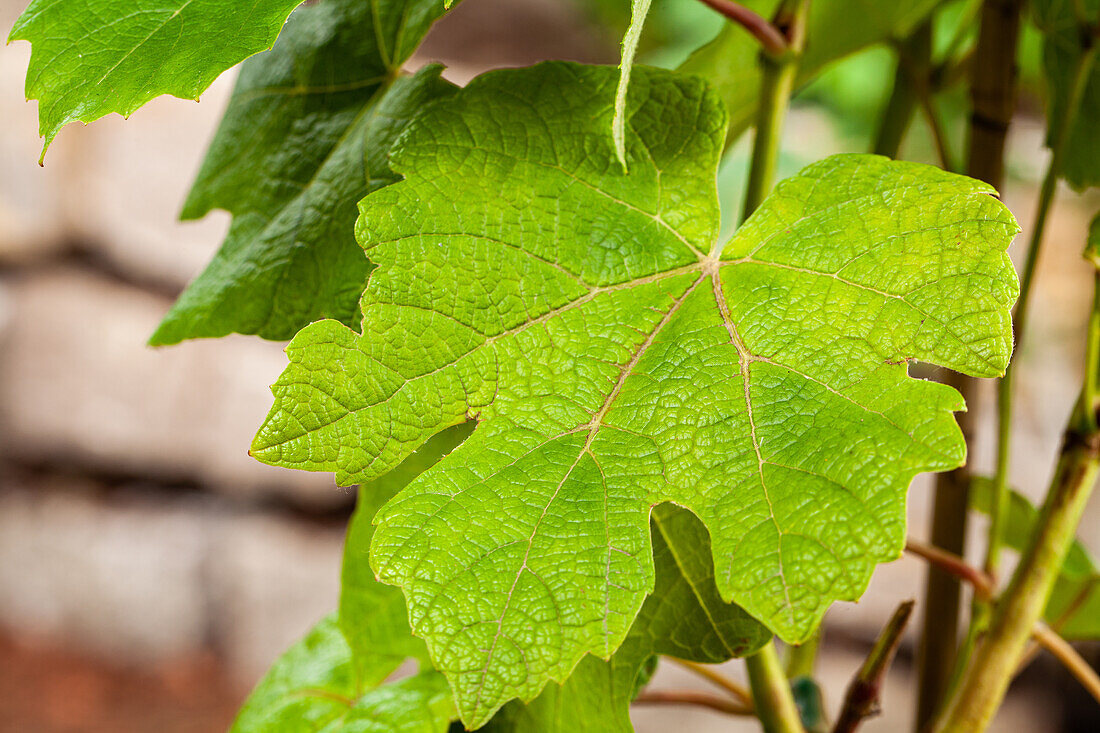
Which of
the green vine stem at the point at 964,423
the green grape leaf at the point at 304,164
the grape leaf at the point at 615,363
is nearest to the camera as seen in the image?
the grape leaf at the point at 615,363

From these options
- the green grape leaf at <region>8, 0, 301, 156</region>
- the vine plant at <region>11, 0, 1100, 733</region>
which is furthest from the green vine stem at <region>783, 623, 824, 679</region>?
the green grape leaf at <region>8, 0, 301, 156</region>

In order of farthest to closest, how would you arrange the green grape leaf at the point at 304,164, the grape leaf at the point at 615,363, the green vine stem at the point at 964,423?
the green vine stem at the point at 964,423 < the green grape leaf at the point at 304,164 < the grape leaf at the point at 615,363

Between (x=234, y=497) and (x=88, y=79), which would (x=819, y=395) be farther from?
(x=234, y=497)

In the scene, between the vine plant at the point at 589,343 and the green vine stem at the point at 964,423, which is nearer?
the vine plant at the point at 589,343

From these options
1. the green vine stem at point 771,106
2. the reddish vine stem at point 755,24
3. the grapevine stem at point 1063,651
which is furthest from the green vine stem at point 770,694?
the reddish vine stem at point 755,24

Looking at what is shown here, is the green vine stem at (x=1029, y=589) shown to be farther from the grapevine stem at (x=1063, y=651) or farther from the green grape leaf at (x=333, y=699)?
the green grape leaf at (x=333, y=699)

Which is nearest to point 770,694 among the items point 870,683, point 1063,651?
point 870,683

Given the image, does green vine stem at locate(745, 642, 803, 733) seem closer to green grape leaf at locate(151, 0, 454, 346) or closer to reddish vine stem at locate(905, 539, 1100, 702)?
reddish vine stem at locate(905, 539, 1100, 702)

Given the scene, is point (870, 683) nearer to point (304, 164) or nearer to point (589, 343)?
point (589, 343)
